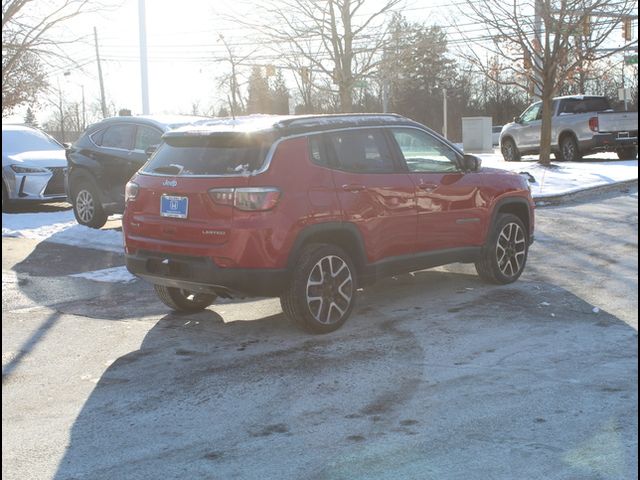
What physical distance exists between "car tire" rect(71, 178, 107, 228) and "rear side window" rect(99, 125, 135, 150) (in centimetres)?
67

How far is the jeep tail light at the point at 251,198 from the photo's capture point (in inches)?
238

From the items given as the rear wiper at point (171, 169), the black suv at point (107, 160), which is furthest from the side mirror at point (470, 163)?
the black suv at point (107, 160)

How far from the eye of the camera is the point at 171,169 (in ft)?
21.6

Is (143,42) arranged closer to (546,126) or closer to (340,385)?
(546,126)

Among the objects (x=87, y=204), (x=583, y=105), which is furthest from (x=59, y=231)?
(x=583, y=105)

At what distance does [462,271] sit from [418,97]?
56049 millimetres

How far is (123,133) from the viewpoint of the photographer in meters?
12.5

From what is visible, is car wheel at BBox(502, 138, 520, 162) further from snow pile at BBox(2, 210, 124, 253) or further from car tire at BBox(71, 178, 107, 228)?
car tire at BBox(71, 178, 107, 228)

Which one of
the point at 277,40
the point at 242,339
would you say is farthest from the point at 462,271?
the point at 277,40

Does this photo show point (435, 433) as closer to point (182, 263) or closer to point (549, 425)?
point (549, 425)

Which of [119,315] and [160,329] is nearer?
[160,329]

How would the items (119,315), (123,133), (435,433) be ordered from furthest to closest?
(123,133)
(119,315)
(435,433)

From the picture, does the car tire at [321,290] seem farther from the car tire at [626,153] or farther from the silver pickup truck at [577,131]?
the car tire at [626,153]

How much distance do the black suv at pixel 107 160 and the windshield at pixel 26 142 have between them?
4027 millimetres
